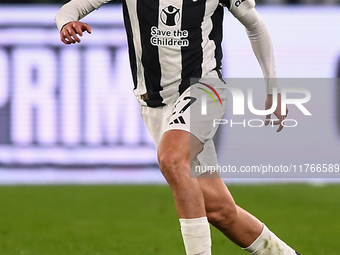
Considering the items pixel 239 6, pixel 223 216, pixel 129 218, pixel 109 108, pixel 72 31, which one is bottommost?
pixel 129 218

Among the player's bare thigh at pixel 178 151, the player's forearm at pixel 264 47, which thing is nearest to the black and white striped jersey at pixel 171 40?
the player's forearm at pixel 264 47

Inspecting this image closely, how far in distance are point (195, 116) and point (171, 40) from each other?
0.46m

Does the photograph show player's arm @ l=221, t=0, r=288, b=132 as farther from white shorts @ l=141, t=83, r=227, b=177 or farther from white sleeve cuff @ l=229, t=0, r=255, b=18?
white shorts @ l=141, t=83, r=227, b=177

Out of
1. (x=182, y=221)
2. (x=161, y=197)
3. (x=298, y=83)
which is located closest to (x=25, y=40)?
(x=161, y=197)

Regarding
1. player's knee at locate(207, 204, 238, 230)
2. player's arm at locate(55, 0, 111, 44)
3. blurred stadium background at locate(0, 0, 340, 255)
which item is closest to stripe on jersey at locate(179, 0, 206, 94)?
player's arm at locate(55, 0, 111, 44)

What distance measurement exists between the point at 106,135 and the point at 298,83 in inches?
117

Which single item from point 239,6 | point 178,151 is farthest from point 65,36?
point 239,6

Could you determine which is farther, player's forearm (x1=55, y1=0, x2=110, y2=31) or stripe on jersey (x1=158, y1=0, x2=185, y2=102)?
stripe on jersey (x1=158, y1=0, x2=185, y2=102)

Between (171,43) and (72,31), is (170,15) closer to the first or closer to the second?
(171,43)

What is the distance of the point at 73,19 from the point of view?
3344mm

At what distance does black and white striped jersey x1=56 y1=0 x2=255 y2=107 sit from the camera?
3484 millimetres

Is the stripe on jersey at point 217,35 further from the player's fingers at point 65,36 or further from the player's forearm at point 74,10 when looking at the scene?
the player's fingers at point 65,36

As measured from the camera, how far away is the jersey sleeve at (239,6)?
3562mm

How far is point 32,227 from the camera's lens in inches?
229
